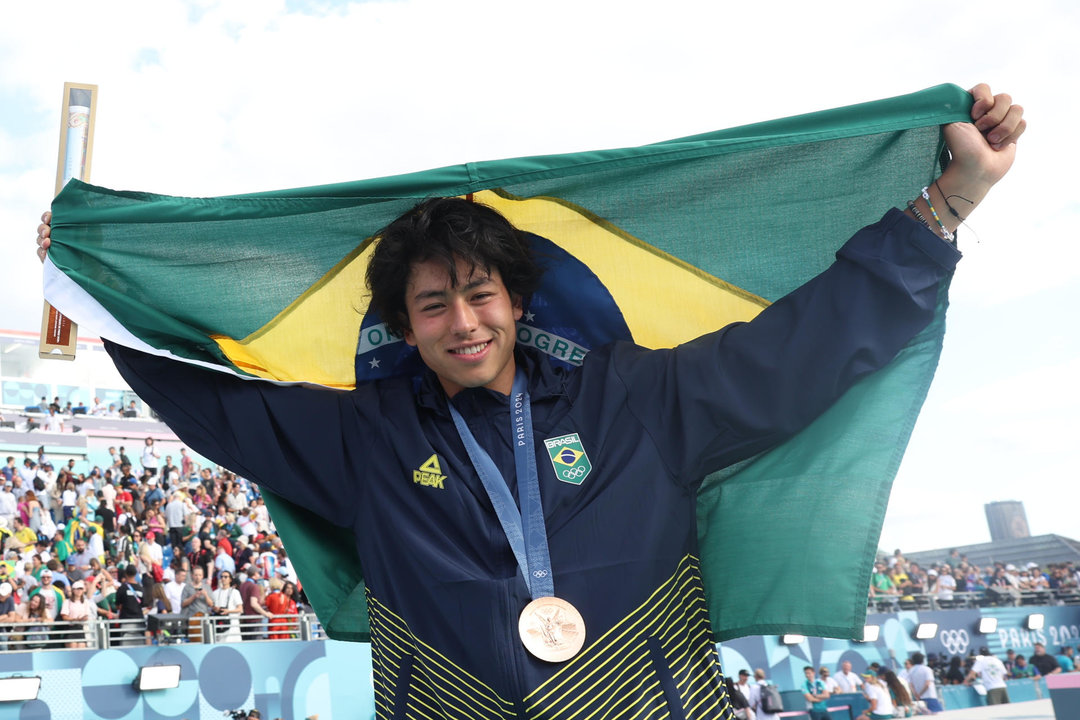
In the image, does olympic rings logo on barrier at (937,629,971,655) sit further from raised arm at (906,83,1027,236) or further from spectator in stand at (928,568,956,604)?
raised arm at (906,83,1027,236)

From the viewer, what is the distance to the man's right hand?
103 inches

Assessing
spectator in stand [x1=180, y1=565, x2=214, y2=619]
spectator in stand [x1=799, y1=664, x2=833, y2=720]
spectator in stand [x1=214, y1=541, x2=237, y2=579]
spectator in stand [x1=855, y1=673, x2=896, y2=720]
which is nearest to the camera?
spectator in stand [x1=180, y1=565, x2=214, y2=619]

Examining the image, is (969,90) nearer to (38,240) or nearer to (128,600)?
(38,240)

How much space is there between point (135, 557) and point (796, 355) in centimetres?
1248

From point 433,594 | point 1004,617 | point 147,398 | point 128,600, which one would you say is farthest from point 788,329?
point 1004,617

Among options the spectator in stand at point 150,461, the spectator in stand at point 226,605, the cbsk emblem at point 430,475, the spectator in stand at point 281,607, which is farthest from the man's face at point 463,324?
the spectator in stand at point 150,461

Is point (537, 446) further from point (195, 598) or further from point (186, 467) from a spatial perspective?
point (186, 467)

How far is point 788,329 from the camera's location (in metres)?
2.21

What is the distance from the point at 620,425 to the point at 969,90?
1.12 metres

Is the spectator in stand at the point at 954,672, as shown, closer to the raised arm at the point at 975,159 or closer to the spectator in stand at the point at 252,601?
the spectator in stand at the point at 252,601

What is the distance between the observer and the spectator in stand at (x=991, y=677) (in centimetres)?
1748

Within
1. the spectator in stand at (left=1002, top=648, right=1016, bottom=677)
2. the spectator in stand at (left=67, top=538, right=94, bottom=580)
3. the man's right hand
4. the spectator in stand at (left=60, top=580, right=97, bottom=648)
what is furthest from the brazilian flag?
the spectator in stand at (left=1002, top=648, right=1016, bottom=677)

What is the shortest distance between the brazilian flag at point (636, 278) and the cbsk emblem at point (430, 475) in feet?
1.74

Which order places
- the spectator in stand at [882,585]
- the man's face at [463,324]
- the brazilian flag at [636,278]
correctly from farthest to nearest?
the spectator in stand at [882,585] < the brazilian flag at [636,278] < the man's face at [463,324]
